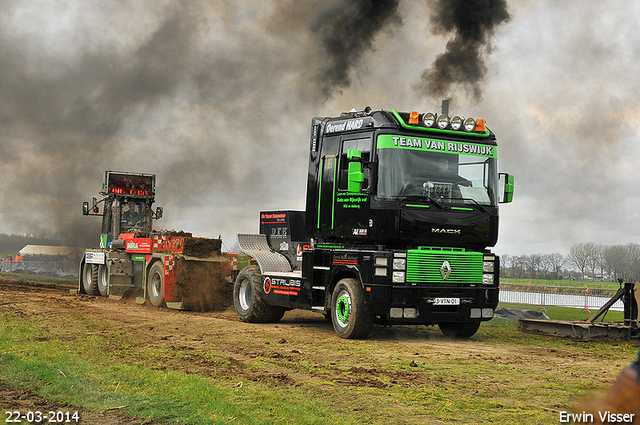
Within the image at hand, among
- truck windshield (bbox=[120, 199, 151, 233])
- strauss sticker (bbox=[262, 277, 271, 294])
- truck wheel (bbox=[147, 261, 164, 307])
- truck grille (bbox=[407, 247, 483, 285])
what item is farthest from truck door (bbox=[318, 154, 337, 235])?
truck windshield (bbox=[120, 199, 151, 233])

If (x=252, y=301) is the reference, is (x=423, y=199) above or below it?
above

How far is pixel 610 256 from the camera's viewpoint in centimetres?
3472

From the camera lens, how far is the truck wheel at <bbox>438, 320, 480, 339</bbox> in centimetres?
1297

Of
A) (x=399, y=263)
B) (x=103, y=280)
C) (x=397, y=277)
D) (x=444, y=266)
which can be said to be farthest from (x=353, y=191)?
(x=103, y=280)

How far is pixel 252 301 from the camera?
14820 mm

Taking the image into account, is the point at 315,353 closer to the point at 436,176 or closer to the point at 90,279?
the point at 436,176

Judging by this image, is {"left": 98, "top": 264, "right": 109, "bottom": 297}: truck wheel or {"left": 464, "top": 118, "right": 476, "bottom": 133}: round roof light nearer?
{"left": 464, "top": 118, "right": 476, "bottom": 133}: round roof light

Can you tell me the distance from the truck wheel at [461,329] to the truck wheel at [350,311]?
2274mm

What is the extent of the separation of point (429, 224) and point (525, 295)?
1714 centimetres

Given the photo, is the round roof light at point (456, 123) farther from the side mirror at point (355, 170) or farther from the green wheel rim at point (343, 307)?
the green wheel rim at point (343, 307)

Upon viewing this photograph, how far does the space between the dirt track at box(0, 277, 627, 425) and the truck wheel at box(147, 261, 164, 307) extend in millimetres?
2038

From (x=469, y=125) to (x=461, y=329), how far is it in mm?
4035

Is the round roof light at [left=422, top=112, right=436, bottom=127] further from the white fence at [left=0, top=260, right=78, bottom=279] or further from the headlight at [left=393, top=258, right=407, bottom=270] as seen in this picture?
the white fence at [left=0, top=260, right=78, bottom=279]

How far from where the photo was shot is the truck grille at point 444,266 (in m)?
11.5
